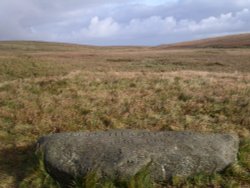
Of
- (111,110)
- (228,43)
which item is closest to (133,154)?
(111,110)

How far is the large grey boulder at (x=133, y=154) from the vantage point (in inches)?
352

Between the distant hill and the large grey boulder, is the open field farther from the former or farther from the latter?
the distant hill

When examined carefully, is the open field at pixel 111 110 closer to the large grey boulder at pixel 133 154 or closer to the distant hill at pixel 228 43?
the large grey boulder at pixel 133 154

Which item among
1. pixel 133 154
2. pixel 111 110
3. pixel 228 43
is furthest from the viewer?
pixel 228 43

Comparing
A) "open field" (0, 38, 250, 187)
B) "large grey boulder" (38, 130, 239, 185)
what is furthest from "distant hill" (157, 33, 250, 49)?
"large grey boulder" (38, 130, 239, 185)

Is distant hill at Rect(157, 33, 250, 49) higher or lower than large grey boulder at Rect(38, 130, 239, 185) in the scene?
lower

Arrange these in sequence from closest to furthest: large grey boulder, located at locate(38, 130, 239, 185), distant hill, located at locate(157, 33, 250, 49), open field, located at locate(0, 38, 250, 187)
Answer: large grey boulder, located at locate(38, 130, 239, 185)
open field, located at locate(0, 38, 250, 187)
distant hill, located at locate(157, 33, 250, 49)

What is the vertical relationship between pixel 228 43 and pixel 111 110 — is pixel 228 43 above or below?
below

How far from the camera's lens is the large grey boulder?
8938mm

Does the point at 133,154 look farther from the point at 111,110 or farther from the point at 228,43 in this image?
the point at 228,43

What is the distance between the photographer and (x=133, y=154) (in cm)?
912

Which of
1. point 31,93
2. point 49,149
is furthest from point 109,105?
point 49,149

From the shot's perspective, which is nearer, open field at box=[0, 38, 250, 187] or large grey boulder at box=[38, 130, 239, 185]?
large grey boulder at box=[38, 130, 239, 185]

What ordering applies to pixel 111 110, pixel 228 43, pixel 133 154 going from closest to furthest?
pixel 133 154 < pixel 111 110 < pixel 228 43
